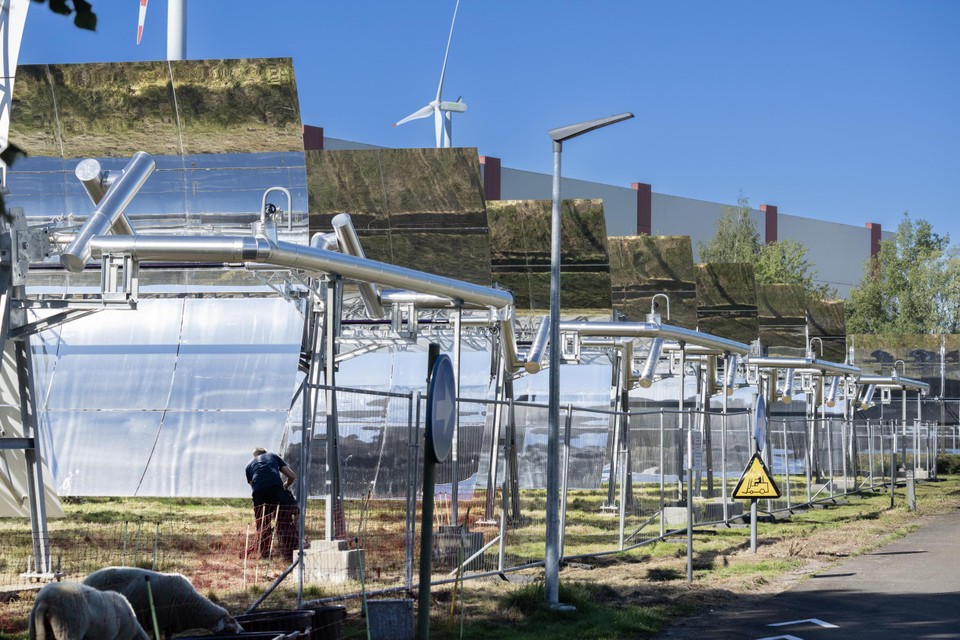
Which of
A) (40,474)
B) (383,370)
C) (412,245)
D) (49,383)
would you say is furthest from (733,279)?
(40,474)

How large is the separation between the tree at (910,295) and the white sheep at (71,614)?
73.5 meters

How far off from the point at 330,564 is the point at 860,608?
6.08 m

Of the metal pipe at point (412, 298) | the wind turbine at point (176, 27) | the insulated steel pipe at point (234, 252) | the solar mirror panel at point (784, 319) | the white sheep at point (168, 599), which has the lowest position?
the white sheep at point (168, 599)

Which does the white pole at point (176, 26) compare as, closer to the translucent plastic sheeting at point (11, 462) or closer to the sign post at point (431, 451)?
the translucent plastic sheeting at point (11, 462)

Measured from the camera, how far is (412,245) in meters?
21.0

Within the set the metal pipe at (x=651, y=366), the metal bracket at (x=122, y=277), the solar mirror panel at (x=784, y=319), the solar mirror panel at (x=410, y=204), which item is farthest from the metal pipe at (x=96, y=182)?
the solar mirror panel at (x=784, y=319)

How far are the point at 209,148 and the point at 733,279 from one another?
21032mm

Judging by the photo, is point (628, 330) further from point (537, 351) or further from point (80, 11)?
point (80, 11)

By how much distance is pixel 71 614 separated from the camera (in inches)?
332

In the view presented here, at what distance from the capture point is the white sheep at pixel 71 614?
8391 millimetres

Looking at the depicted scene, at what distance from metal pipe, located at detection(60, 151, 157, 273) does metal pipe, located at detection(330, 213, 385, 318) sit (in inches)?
102

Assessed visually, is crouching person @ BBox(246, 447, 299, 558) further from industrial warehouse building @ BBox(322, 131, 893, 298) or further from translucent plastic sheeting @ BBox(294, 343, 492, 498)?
industrial warehouse building @ BBox(322, 131, 893, 298)

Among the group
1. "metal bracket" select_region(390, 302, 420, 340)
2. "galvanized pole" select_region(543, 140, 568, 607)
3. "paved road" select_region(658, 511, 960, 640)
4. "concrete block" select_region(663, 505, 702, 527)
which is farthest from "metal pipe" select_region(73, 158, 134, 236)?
"concrete block" select_region(663, 505, 702, 527)

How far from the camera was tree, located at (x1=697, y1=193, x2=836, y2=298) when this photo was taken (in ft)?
233
